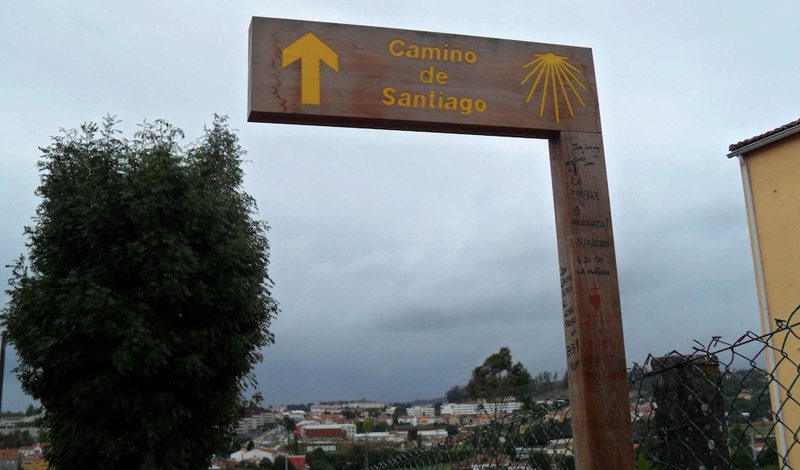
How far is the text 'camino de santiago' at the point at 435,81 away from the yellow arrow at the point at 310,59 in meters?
Result: 0.26

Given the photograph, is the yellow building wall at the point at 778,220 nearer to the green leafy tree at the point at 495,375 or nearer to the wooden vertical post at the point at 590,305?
the green leafy tree at the point at 495,375

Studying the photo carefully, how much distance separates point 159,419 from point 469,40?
12293 millimetres

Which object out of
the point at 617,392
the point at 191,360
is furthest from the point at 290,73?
the point at 191,360

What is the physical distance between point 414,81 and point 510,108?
42 cm

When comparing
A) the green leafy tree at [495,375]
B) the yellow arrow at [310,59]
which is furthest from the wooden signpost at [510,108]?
the green leafy tree at [495,375]

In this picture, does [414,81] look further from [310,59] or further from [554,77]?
[554,77]

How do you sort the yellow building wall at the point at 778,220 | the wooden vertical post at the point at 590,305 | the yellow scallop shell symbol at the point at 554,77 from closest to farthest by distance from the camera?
the wooden vertical post at the point at 590,305 → the yellow scallop shell symbol at the point at 554,77 → the yellow building wall at the point at 778,220

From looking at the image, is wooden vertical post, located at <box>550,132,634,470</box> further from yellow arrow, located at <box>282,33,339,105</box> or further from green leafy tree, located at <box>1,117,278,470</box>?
green leafy tree, located at <box>1,117,278,470</box>

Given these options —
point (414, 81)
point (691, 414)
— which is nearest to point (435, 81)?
point (414, 81)

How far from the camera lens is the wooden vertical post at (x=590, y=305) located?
278 cm

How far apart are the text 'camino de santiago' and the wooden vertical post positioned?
444 millimetres

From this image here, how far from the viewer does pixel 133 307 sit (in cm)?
1376

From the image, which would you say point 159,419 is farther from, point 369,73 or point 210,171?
point 369,73

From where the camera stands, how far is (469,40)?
10.4 ft
